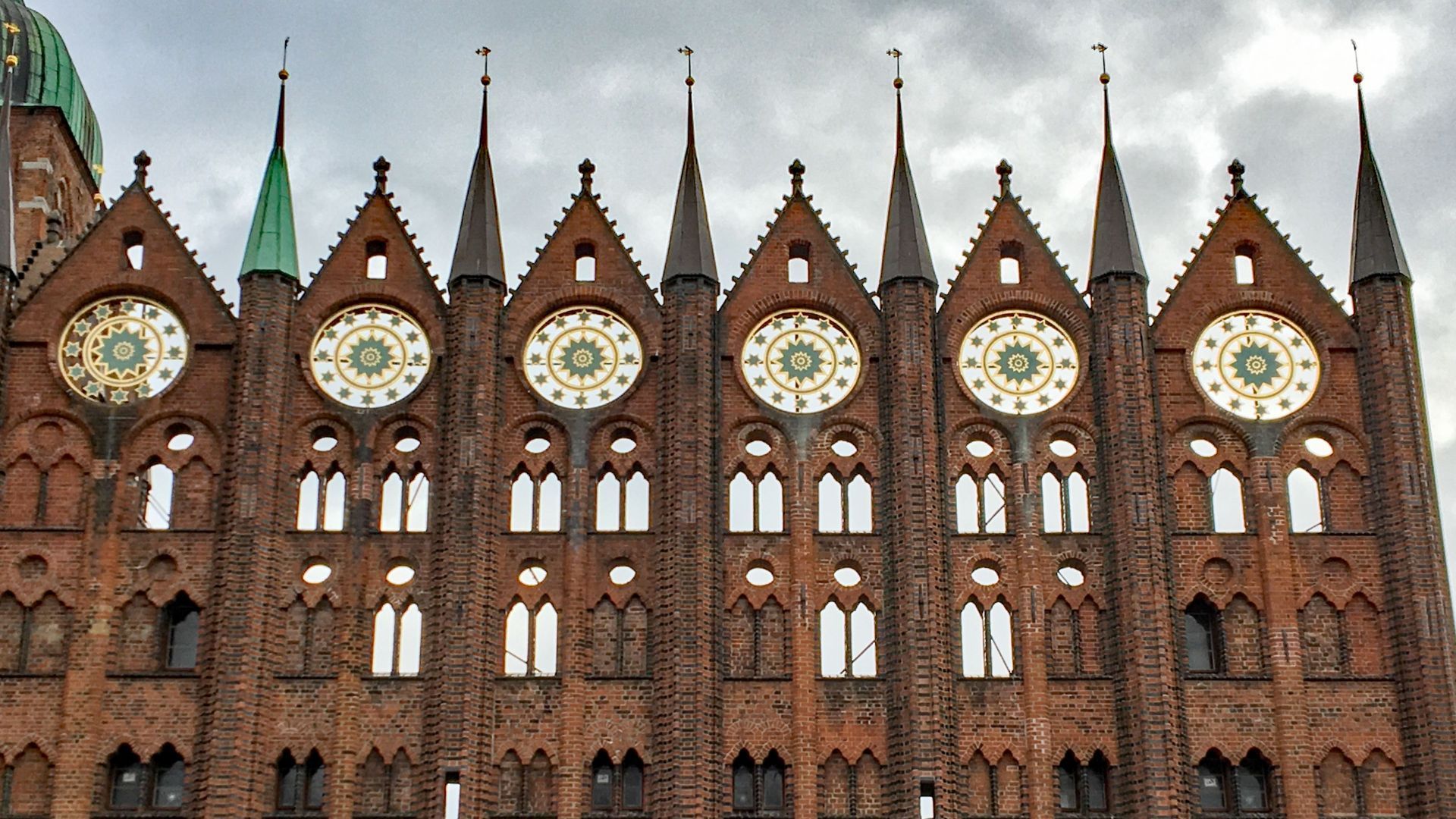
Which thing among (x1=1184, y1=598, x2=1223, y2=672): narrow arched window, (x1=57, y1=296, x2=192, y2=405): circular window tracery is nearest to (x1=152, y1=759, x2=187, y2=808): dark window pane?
(x1=57, y1=296, x2=192, y2=405): circular window tracery

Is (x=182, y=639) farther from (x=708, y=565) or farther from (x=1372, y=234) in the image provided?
(x=1372, y=234)

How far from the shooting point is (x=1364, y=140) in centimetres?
4878

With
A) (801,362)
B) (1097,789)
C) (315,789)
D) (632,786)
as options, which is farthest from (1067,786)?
(315,789)

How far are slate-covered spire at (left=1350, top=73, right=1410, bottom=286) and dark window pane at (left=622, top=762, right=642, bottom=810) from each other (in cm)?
A: 1824

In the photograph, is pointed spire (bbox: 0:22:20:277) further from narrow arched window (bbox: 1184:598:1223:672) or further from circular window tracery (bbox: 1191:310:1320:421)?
narrow arched window (bbox: 1184:598:1223:672)

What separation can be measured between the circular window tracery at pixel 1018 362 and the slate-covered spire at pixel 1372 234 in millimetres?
6439

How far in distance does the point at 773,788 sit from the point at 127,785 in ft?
40.8

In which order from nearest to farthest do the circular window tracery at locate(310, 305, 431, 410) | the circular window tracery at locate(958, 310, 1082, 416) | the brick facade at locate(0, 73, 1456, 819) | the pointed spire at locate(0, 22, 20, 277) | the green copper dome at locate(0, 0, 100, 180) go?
the brick facade at locate(0, 73, 1456, 819) < the circular window tracery at locate(310, 305, 431, 410) < the circular window tracery at locate(958, 310, 1082, 416) < the pointed spire at locate(0, 22, 20, 277) < the green copper dome at locate(0, 0, 100, 180)

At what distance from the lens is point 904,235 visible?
46.9 meters

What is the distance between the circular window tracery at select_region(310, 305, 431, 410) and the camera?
45.9m

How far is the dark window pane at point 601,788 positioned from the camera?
42.8 metres

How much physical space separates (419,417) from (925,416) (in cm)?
1029

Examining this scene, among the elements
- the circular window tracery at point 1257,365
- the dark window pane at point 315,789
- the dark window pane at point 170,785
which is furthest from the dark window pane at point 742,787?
the circular window tracery at point 1257,365

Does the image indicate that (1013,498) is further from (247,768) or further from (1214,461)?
(247,768)
